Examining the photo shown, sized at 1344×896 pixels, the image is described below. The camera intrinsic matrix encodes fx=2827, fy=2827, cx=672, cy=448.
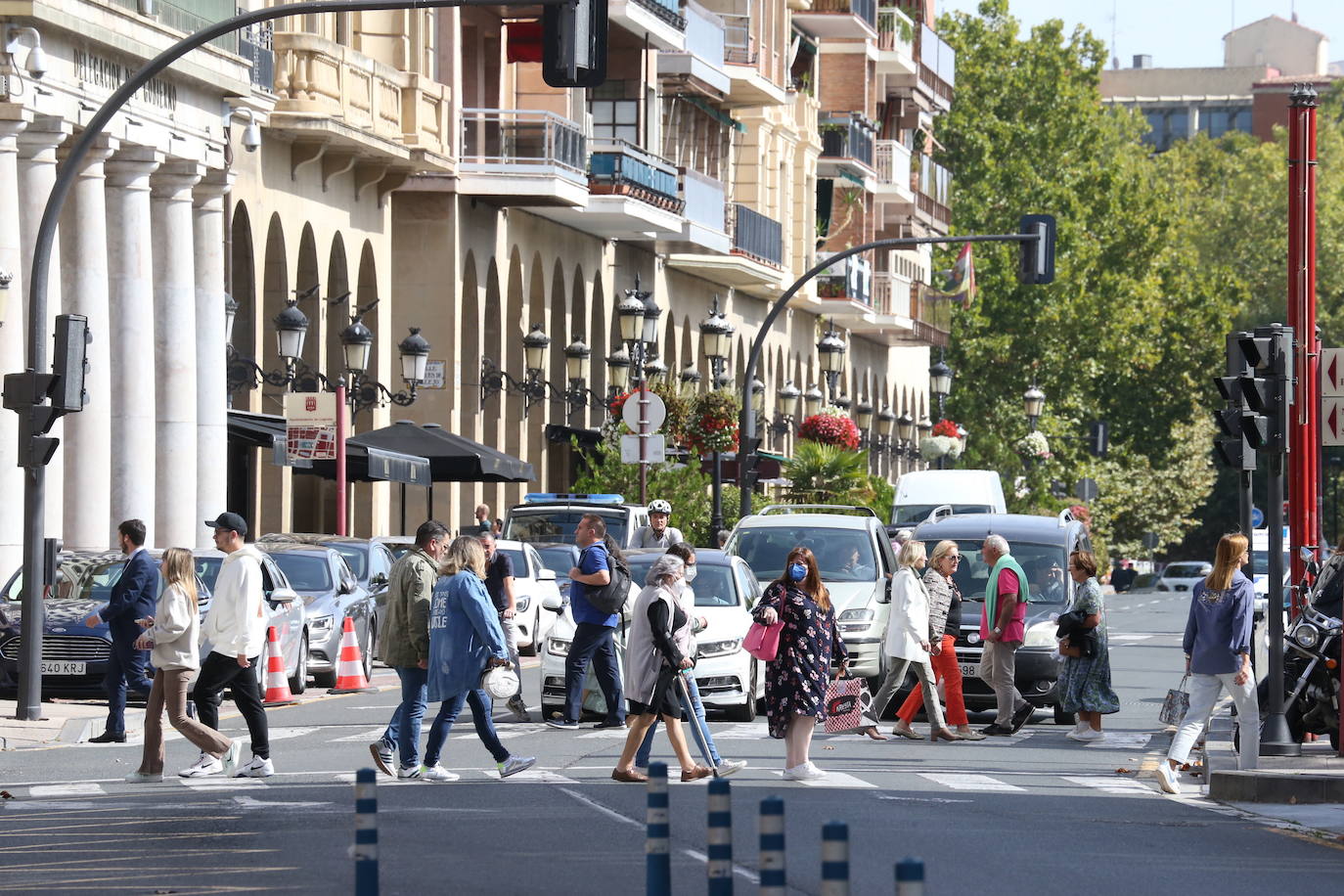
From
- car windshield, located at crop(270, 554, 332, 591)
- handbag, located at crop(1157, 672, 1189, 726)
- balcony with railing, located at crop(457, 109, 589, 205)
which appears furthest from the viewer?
balcony with railing, located at crop(457, 109, 589, 205)

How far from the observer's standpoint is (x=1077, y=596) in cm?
2214

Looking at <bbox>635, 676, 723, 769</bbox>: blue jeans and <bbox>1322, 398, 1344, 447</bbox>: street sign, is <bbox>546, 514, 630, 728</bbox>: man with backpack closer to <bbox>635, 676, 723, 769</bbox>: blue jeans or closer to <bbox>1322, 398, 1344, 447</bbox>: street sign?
<bbox>635, 676, 723, 769</bbox>: blue jeans

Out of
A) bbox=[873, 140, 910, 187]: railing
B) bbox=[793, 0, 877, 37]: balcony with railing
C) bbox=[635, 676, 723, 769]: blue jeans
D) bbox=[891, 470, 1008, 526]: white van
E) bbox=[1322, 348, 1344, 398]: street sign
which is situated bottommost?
bbox=[635, 676, 723, 769]: blue jeans

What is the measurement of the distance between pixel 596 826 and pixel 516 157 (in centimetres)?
3124

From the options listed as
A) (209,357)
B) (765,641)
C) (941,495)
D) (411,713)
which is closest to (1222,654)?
(765,641)

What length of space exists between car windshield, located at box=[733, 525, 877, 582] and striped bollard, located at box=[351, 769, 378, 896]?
1793 cm

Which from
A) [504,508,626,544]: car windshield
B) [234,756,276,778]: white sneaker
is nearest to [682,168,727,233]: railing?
[504,508,626,544]: car windshield

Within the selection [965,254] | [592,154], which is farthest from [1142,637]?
[965,254]

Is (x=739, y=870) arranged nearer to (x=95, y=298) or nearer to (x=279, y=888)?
(x=279, y=888)

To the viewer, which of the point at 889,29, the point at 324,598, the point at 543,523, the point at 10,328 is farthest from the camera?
the point at 889,29

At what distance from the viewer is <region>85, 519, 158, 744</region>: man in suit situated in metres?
20.7

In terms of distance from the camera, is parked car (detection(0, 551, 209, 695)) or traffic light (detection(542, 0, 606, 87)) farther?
parked car (detection(0, 551, 209, 695))

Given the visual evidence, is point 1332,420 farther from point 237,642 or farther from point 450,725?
point 237,642

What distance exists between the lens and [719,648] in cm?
2389
